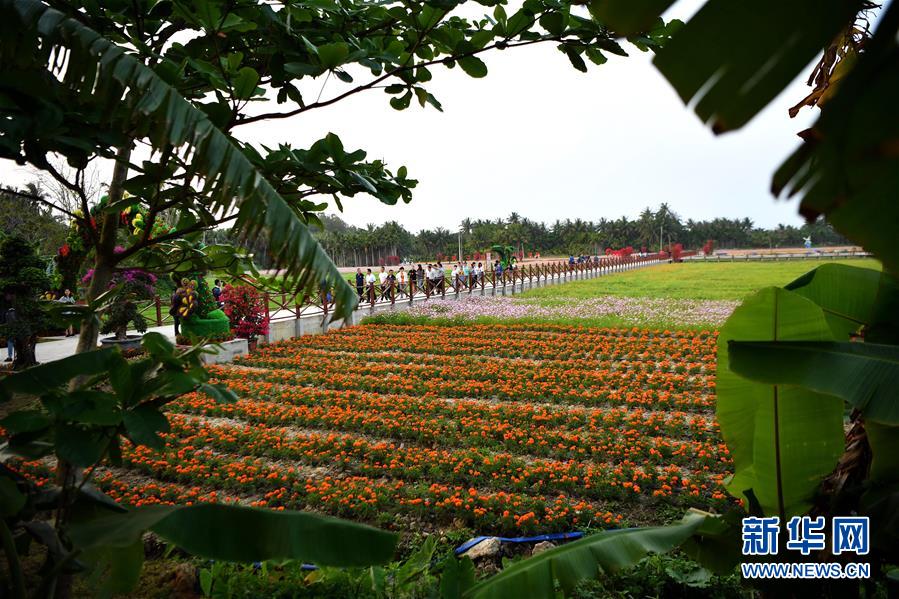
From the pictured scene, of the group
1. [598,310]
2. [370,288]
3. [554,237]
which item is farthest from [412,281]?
[554,237]

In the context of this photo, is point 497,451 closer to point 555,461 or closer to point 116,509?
point 555,461

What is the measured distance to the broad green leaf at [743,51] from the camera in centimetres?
57

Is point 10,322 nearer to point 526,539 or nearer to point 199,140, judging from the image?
point 526,539

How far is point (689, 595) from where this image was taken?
303cm

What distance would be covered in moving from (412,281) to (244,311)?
8695 millimetres

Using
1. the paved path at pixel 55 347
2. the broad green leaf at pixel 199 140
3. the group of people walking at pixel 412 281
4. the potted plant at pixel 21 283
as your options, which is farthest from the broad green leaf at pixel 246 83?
the group of people walking at pixel 412 281

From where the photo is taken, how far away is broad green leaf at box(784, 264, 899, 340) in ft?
6.91

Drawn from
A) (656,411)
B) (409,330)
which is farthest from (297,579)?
(409,330)

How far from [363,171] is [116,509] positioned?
1695 mm

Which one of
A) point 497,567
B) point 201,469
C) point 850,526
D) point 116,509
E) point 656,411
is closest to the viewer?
point 116,509

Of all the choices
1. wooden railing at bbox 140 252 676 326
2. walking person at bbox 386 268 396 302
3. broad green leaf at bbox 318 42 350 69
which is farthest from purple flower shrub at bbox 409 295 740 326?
broad green leaf at bbox 318 42 350 69

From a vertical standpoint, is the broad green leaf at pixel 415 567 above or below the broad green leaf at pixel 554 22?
below

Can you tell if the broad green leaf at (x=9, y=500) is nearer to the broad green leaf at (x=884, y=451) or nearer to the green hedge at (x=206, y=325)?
the broad green leaf at (x=884, y=451)

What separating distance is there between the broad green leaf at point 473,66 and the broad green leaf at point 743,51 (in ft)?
5.79
